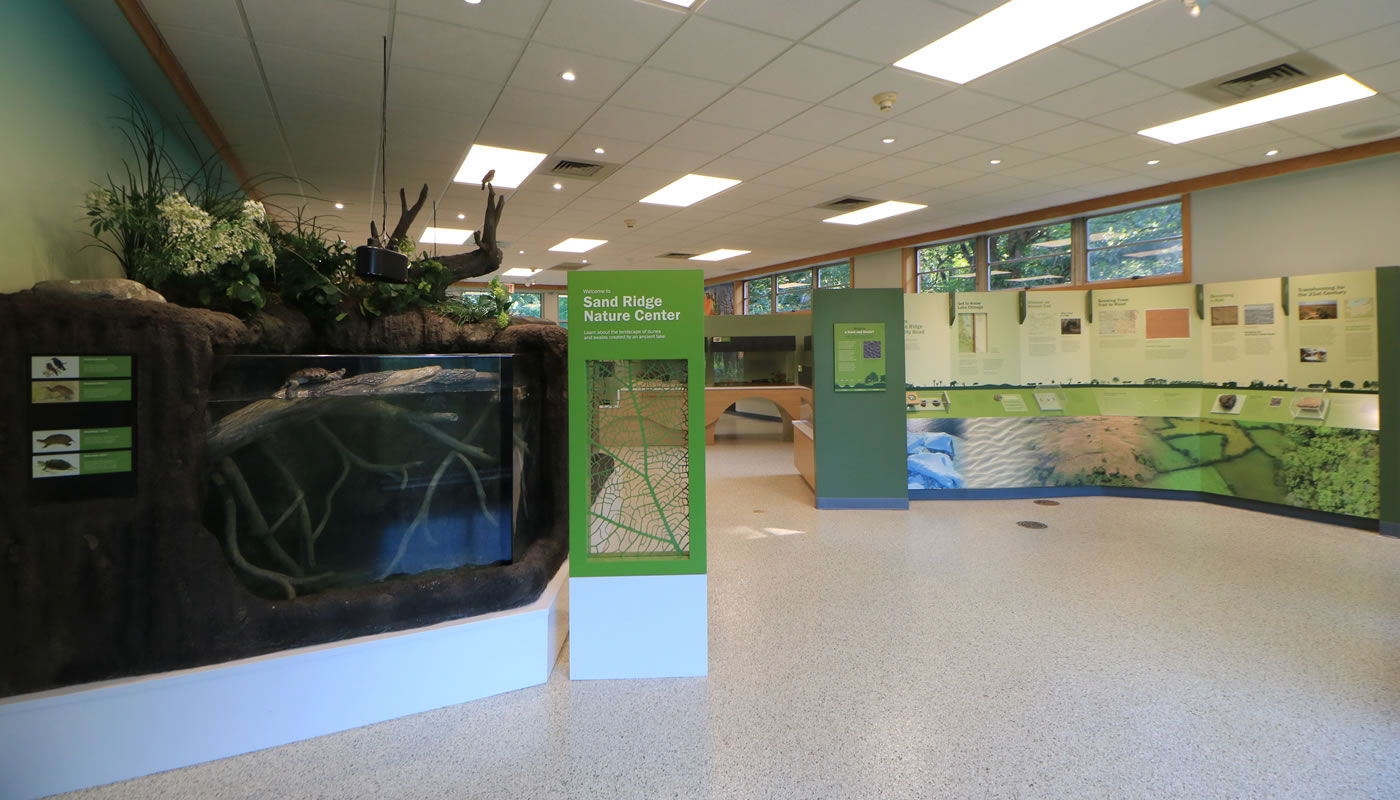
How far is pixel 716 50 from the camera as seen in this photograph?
3871 millimetres

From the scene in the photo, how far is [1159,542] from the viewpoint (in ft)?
16.5

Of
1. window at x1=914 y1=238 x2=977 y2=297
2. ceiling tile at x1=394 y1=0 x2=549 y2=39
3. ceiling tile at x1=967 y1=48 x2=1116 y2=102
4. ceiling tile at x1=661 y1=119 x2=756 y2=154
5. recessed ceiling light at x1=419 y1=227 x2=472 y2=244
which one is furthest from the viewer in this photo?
window at x1=914 y1=238 x2=977 y2=297

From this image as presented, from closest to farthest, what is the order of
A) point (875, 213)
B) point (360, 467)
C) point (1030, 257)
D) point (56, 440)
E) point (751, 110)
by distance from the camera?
point (56, 440), point (360, 467), point (751, 110), point (875, 213), point (1030, 257)

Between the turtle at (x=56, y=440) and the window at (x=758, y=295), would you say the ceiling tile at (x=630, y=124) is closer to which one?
the turtle at (x=56, y=440)

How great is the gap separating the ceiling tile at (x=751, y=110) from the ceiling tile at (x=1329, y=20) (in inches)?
109

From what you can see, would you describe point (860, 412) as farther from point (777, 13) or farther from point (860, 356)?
point (777, 13)

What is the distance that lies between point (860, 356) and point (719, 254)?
6.49m

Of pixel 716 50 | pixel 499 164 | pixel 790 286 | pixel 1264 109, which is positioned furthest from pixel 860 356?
pixel 790 286

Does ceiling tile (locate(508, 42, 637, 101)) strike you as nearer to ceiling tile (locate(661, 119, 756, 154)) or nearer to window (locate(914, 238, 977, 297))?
ceiling tile (locate(661, 119, 756, 154))

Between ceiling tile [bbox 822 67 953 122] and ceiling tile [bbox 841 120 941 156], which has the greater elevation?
ceiling tile [bbox 841 120 941 156]

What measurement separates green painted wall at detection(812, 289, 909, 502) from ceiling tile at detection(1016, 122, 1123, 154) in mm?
1708

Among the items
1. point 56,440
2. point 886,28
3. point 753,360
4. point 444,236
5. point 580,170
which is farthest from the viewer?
point 753,360

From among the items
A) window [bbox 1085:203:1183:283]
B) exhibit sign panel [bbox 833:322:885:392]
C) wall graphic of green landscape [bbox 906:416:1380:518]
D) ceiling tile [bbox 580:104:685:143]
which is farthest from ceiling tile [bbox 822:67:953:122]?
window [bbox 1085:203:1183:283]

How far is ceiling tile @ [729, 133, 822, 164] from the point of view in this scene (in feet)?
18.1
